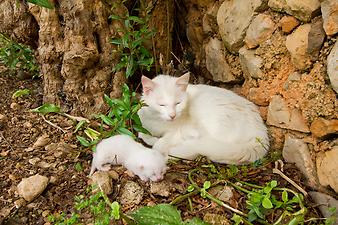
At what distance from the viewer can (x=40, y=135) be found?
2676 mm

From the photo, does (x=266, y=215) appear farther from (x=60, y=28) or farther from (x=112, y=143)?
(x=60, y=28)

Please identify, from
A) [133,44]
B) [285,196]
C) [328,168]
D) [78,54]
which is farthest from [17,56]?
[328,168]

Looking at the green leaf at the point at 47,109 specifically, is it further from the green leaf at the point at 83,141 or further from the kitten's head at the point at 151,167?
the kitten's head at the point at 151,167

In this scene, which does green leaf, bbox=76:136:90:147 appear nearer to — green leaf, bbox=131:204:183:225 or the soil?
the soil

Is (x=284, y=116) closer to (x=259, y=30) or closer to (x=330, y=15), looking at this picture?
(x=259, y=30)

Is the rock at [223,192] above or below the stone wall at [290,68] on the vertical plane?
below

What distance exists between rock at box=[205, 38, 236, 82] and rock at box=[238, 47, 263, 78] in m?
0.21

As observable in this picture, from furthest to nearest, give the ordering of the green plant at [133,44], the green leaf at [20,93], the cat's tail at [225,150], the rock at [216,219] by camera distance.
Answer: the green leaf at [20,93] < the green plant at [133,44] < the cat's tail at [225,150] < the rock at [216,219]

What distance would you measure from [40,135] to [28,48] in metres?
0.99

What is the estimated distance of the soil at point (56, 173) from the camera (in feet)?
6.78

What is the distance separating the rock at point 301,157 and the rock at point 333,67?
0.43m

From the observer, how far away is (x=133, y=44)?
8.86 ft

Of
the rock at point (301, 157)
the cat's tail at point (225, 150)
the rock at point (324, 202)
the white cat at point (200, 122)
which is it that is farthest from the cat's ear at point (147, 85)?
the rock at point (324, 202)

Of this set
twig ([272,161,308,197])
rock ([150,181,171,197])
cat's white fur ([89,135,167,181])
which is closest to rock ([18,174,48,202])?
cat's white fur ([89,135,167,181])
